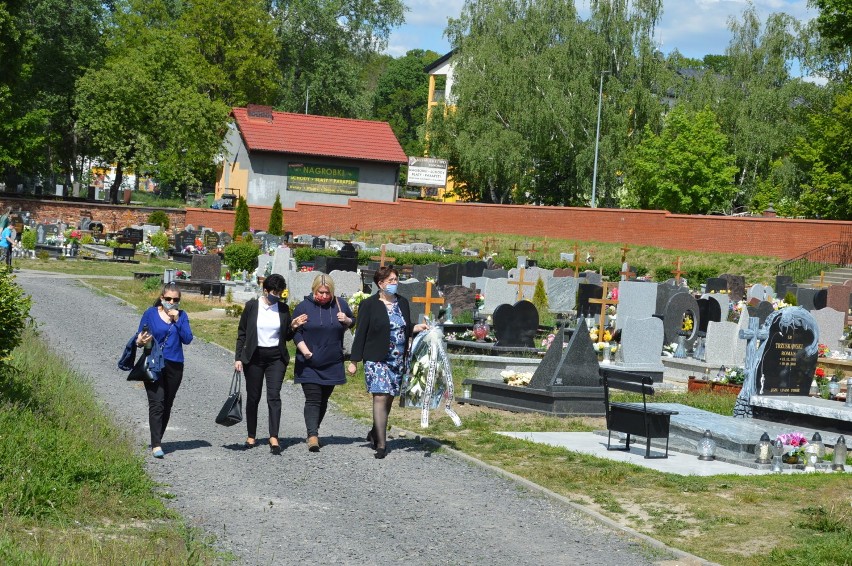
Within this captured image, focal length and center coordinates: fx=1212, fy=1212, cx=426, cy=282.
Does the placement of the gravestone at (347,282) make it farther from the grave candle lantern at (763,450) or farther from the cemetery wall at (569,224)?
the cemetery wall at (569,224)

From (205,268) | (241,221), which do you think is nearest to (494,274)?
(205,268)

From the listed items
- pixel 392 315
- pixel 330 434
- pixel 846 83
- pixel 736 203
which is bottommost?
pixel 330 434

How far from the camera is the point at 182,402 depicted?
44.1 ft

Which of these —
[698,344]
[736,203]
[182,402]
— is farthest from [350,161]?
[182,402]

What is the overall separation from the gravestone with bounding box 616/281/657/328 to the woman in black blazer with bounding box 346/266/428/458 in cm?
1229

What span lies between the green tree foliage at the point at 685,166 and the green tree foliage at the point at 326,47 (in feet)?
63.4

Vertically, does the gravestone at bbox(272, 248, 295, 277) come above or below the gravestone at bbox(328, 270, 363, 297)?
above

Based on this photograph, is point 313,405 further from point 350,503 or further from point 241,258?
point 241,258

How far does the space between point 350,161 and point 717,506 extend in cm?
4864

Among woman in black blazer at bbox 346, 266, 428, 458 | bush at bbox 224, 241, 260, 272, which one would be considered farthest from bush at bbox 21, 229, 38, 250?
woman in black blazer at bbox 346, 266, 428, 458

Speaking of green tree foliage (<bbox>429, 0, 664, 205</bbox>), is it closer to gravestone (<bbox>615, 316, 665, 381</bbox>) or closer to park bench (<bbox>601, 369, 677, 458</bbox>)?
gravestone (<bbox>615, 316, 665, 381</bbox>)

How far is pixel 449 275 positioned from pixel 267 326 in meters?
18.2

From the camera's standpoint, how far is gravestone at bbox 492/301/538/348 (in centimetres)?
1795

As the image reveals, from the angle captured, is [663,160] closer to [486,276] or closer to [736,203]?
[736,203]
